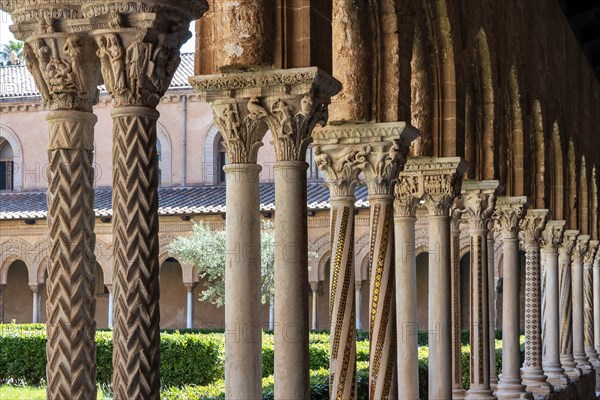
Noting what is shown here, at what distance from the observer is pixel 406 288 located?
8.95 metres

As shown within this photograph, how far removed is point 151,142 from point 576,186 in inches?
586

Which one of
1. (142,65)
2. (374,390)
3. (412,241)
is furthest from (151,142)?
(412,241)

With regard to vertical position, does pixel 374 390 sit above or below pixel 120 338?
below

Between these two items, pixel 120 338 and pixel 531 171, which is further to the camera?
pixel 531 171

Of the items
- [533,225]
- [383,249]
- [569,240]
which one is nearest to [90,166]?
[383,249]

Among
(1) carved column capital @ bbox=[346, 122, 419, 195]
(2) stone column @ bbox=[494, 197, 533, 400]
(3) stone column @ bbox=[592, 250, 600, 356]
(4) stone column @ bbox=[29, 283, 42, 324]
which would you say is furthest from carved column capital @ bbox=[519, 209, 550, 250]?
(4) stone column @ bbox=[29, 283, 42, 324]

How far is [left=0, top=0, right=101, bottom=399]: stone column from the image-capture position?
4211 mm

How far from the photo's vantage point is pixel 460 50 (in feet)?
32.9

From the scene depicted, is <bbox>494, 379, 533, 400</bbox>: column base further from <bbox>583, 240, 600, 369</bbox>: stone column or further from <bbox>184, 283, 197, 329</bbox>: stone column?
<bbox>184, 283, 197, 329</bbox>: stone column

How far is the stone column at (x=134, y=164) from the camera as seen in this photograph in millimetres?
4273

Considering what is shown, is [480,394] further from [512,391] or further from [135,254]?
[135,254]

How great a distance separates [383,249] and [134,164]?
3852 mm

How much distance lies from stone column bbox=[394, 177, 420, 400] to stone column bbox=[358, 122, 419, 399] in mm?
606

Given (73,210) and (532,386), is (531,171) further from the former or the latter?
(73,210)
